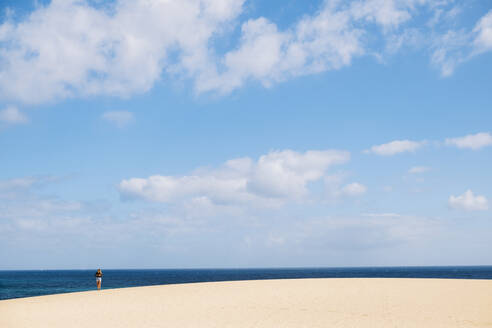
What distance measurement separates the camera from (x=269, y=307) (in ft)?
59.0

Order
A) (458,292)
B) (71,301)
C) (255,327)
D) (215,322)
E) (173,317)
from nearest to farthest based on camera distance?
(255,327) → (215,322) → (173,317) → (71,301) → (458,292)

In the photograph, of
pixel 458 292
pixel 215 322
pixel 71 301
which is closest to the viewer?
pixel 215 322

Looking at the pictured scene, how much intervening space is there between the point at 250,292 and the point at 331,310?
23.0 feet

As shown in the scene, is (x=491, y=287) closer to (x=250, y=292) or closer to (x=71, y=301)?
(x=250, y=292)

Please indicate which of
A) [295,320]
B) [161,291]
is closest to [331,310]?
[295,320]

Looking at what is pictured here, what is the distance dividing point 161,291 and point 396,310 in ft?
44.0

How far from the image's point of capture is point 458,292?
22.5m

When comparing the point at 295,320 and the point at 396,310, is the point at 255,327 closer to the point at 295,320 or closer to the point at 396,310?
the point at 295,320

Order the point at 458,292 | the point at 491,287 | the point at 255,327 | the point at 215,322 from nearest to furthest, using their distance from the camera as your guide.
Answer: the point at 255,327 < the point at 215,322 < the point at 458,292 < the point at 491,287

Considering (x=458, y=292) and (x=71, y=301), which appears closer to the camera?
(x=71, y=301)

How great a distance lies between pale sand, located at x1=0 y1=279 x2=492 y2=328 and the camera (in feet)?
48.1

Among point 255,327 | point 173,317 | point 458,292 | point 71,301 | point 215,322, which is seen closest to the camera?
point 255,327

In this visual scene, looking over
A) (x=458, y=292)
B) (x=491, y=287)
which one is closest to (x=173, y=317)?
(x=458, y=292)

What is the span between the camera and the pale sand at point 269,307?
14.6 meters
